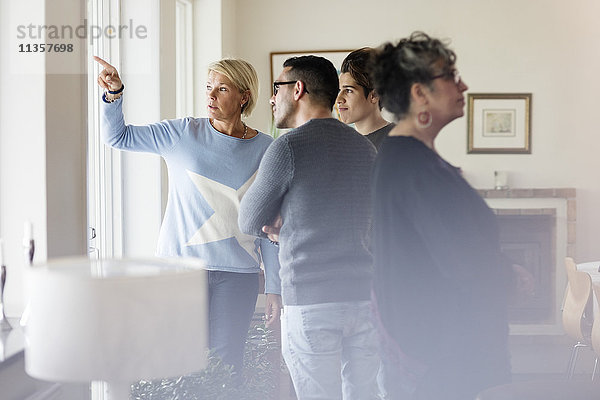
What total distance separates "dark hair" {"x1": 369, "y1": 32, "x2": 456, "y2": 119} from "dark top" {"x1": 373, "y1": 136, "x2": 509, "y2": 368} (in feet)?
0.26

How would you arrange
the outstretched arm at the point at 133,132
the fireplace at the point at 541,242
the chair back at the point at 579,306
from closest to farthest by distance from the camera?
1. the outstretched arm at the point at 133,132
2. the chair back at the point at 579,306
3. the fireplace at the point at 541,242

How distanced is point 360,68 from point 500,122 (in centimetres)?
363

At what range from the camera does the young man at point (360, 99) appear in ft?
7.21

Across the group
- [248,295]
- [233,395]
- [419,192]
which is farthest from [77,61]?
[419,192]

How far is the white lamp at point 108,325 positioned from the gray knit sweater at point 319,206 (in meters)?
0.63

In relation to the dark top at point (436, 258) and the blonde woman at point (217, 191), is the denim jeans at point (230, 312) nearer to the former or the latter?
the blonde woman at point (217, 191)

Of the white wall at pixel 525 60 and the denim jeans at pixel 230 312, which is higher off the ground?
the white wall at pixel 525 60

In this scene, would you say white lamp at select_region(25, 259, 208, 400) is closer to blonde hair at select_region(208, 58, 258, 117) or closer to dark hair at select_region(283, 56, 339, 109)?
dark hair at select_region(283, 56, 339, 109)

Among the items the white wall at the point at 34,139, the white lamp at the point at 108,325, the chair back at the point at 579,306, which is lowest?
the chair back at the point at 579,306

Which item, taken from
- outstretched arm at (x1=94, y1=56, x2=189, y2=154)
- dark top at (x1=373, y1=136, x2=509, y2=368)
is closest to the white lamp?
dark top at (x1=373, y1=136, x2=509, y2=368)

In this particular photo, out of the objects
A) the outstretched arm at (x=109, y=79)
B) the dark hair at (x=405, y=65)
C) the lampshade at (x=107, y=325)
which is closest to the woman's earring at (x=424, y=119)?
the dark hair at (x=405, y=65)

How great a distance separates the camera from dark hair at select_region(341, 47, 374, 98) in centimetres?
218

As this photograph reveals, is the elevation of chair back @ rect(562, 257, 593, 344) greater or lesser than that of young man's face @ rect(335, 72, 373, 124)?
lesser

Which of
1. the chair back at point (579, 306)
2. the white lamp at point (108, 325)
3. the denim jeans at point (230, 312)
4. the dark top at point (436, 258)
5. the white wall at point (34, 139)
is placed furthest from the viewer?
the chair back at point (579, 306)
